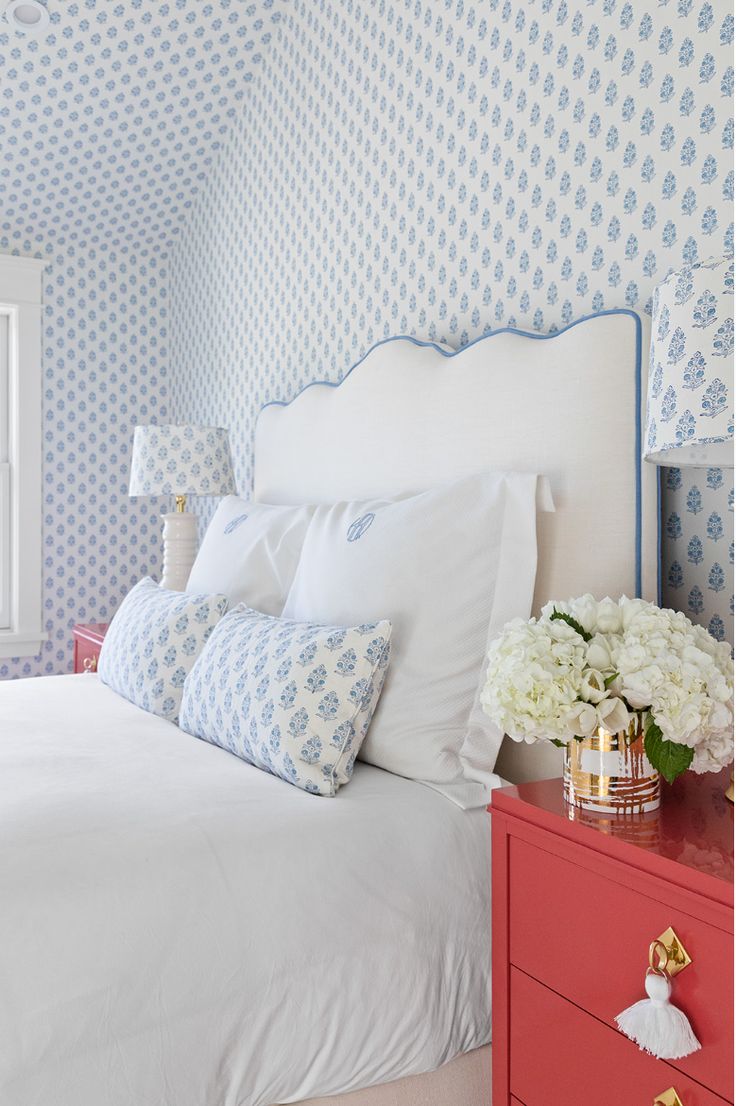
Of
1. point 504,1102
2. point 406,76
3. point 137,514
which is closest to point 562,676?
point 504,1102

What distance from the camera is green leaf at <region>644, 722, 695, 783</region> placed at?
3.92 ft

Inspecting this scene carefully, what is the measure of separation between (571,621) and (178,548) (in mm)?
2334

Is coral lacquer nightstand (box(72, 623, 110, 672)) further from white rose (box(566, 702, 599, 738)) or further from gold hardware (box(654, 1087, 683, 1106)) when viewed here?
gold hardware (box(654, 1087, 683, 1106))

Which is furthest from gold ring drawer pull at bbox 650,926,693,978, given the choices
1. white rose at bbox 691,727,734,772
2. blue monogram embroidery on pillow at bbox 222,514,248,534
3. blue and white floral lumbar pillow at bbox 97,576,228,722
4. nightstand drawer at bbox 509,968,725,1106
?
blue monogram embroidery on pillow at bbox 222,514,248,534

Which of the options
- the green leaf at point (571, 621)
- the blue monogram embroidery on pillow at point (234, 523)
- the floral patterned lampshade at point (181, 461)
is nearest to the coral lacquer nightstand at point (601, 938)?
the green leaf at point (571, 621)

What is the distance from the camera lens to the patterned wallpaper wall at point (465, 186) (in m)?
1.63

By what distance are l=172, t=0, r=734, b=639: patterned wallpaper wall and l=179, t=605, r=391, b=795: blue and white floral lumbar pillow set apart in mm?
587

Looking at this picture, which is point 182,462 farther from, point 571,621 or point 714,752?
point 714,752

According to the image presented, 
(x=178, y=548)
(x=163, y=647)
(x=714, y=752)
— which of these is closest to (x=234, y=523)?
(x=163, y=647)

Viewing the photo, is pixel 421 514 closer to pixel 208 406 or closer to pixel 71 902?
pixel 71 902

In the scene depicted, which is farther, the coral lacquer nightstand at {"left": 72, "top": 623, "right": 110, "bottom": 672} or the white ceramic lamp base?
the white ceramic lamp base

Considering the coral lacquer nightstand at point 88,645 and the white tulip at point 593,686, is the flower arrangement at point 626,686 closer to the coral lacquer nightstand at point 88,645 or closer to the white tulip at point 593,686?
the white tulip at point 593,686

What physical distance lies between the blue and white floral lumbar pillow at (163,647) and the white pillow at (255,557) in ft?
0.32

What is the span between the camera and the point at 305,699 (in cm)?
159
